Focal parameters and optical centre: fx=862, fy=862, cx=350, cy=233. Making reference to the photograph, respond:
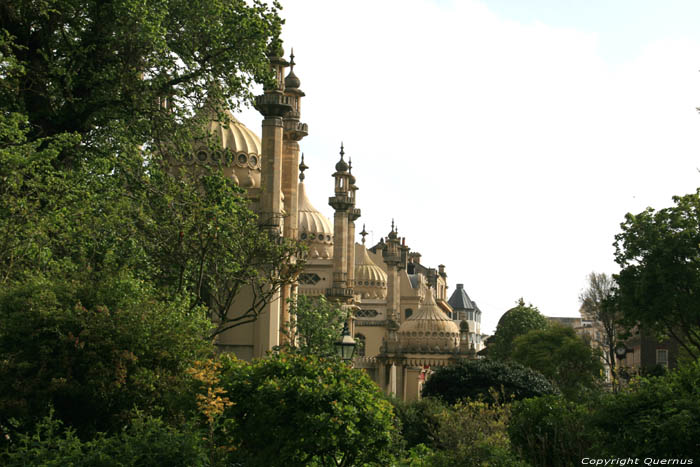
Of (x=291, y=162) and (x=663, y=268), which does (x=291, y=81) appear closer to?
(x=291, y=162)

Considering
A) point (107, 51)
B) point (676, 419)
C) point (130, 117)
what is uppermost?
point (107, 51)

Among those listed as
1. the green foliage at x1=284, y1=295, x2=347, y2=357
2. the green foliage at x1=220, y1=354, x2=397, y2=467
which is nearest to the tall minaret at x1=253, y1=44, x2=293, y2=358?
the green foliage at x1=284, y1=295, x2=347, y2=357

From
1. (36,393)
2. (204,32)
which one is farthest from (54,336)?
(204,32)

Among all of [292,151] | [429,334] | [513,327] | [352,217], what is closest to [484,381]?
[292,151]

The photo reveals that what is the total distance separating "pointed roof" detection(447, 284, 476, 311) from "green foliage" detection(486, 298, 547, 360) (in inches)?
3908

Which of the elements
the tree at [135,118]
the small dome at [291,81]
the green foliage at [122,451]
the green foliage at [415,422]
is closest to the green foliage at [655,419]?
the green foliage at [122,451]

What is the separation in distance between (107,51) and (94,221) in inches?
198

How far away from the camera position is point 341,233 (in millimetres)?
58344

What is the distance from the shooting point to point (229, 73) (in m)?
23.8

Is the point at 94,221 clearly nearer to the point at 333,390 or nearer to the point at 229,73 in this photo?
the point at 229,73

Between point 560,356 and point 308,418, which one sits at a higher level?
point 560,356

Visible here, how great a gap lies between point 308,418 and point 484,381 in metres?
27.1

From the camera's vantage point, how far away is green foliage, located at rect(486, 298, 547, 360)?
7650 centimetres

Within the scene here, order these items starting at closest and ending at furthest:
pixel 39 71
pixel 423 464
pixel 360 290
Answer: pixel 423 464 → pixel 39 71 → pixel 360 290
